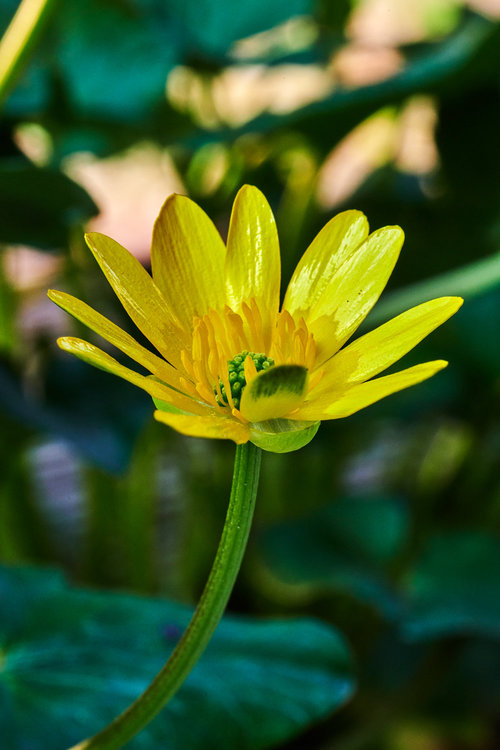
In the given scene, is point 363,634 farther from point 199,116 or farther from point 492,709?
point 199,116

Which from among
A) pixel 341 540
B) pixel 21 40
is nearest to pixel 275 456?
pixel 341 540

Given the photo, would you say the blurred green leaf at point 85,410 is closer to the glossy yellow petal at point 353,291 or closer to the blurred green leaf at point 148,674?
the blurred green leaf at point 148,674

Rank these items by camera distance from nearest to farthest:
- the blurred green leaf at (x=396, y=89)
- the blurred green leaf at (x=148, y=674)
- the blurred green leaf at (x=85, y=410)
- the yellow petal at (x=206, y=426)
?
1. the yellow petal at (x=206, y=426)
2. the blurred green leaf at (x=148, y=674)
3. the blurred green leaf at (x=85, y=410)
4. the blurred green leaf at (x=396, y=89)

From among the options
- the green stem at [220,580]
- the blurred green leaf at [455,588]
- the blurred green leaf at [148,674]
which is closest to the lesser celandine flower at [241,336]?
the green stem at [220,580]

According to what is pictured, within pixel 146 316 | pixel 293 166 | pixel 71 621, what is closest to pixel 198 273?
pixel 146 316

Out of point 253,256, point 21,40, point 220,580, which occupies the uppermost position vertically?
point 21,40

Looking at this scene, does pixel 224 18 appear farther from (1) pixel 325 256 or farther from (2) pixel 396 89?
(1) pixel 325 256
